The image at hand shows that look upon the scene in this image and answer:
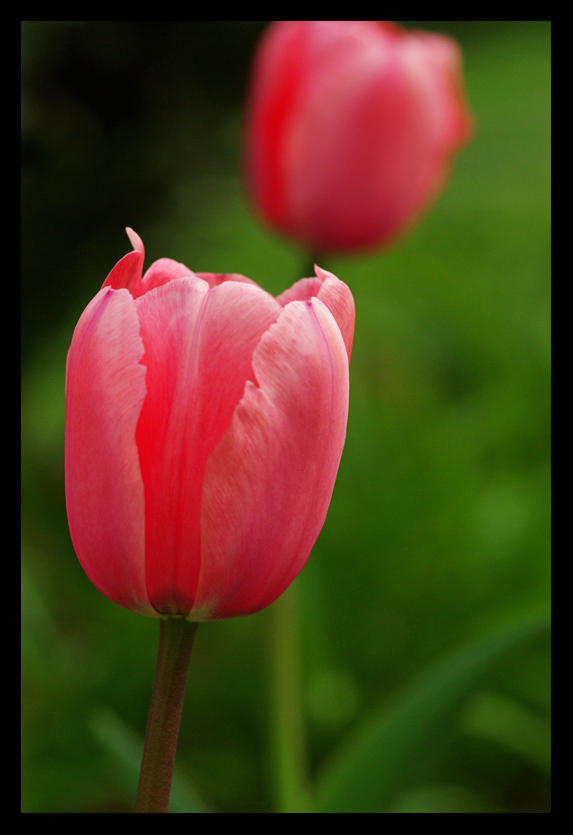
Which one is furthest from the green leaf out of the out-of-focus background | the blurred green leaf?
the blurred green leaf

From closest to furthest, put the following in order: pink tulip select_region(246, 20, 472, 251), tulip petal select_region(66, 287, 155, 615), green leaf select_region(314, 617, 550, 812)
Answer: tulip petal select_region(66, 287, 155, 615) → green leaf select_region(314, 617, 550, 812) → pink tulip select_region(246, 20, 472, 251)

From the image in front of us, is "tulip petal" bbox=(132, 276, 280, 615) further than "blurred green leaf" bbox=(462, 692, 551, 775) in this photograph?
No

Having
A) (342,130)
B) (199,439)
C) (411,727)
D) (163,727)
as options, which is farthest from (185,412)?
(342,130)

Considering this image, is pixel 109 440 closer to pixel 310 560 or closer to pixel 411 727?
pixel 411 727

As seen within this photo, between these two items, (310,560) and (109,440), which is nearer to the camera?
(109,440)

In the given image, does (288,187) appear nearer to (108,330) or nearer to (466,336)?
(108,330)

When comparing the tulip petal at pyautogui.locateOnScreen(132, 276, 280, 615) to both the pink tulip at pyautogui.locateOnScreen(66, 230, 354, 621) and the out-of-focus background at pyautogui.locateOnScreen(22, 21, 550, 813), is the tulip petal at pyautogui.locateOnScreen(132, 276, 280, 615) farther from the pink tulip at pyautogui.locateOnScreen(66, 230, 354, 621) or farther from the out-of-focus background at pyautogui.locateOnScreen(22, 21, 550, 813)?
the out-of-focus background at pyautogui.locateOnScreen(22, 21, 550, 813)

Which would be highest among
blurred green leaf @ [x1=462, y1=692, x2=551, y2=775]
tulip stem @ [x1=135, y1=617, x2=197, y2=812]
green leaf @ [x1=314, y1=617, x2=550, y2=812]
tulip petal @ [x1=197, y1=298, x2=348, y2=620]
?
tulip petal @ [x1=197, y1=298, x2=348, y2=620]
